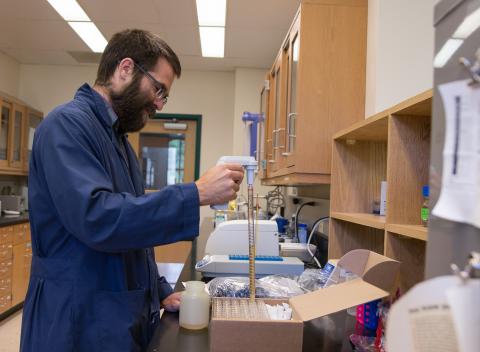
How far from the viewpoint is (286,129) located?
213cm

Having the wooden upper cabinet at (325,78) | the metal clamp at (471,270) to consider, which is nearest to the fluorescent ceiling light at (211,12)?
the wooden upper cabinet at (325,78)

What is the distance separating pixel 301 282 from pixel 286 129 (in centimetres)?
96

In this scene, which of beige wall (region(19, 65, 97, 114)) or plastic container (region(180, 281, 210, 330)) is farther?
beige wall (region(19, 65, 97, 114))

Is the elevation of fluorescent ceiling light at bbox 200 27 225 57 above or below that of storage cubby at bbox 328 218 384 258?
above

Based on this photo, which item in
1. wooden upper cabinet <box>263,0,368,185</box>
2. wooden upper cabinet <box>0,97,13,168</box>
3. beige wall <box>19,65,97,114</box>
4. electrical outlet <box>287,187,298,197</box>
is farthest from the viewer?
beige wall <box>19,65,97,114</box>

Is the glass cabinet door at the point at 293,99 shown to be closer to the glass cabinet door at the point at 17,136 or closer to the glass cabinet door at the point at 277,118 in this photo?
the glass cabinet door at the point at 277,118

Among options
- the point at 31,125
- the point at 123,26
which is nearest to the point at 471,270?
the point at 123,26

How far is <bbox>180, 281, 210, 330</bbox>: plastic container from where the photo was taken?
1065 millimetres

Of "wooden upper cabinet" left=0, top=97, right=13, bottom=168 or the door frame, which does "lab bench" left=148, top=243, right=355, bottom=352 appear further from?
the door frame

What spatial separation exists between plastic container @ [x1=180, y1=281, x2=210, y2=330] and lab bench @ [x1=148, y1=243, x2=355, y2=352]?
2 centimetres

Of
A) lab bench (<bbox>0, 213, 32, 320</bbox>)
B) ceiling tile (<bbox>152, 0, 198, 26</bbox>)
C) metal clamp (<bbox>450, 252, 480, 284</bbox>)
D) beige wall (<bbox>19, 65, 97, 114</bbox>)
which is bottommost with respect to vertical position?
lab bench (<bbox>0, 213, 32, 320</bbox>)

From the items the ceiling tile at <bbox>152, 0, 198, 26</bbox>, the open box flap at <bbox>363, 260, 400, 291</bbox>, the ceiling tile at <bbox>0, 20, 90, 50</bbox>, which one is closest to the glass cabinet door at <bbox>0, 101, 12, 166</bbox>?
the ceiling tile at <bbox>0, 20, 90, 50</bbox>

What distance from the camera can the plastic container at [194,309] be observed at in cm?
107

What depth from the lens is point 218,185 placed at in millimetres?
1029
